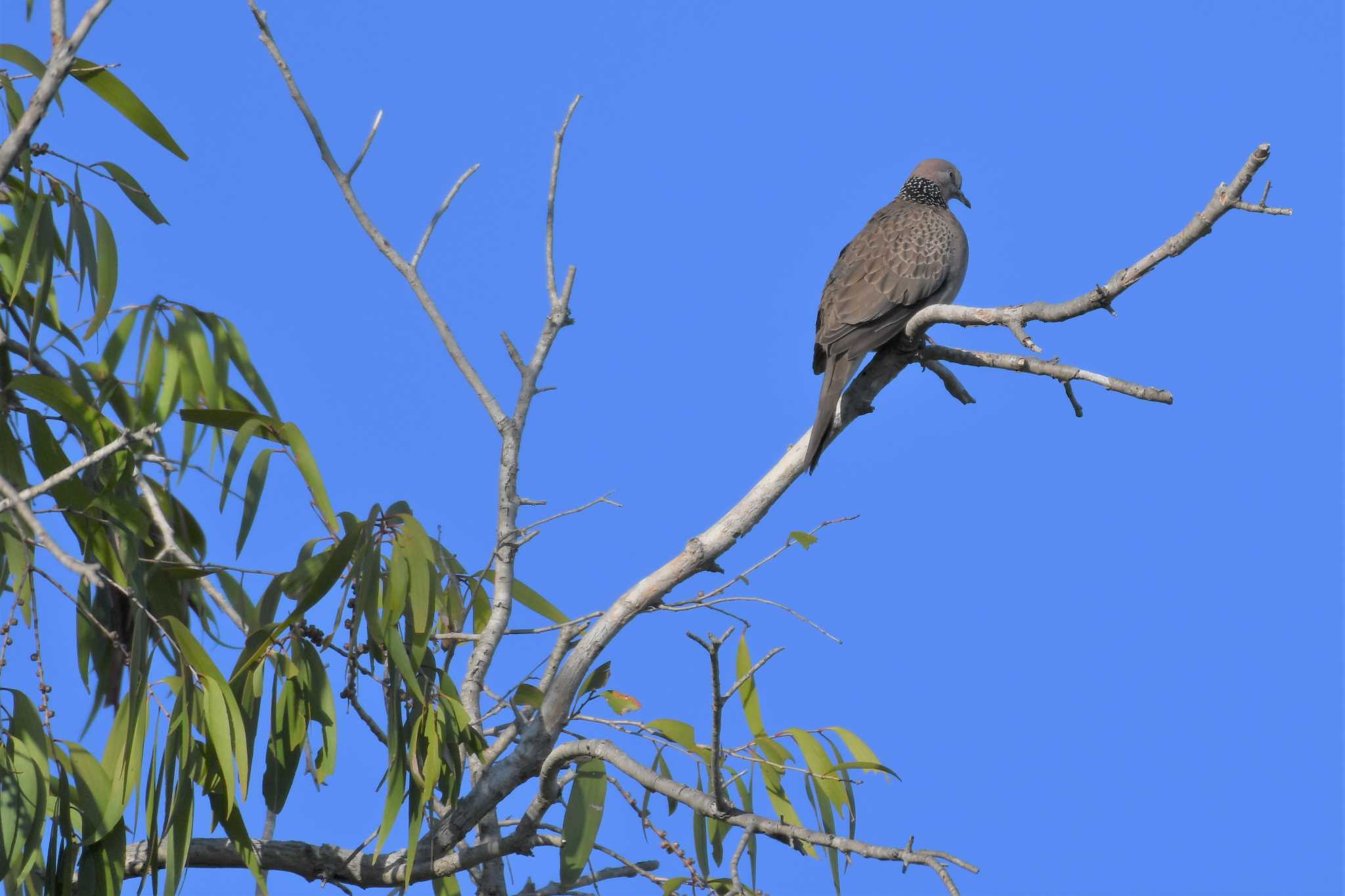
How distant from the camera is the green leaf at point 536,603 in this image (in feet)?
11.4

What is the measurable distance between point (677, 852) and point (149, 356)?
79.4 inches

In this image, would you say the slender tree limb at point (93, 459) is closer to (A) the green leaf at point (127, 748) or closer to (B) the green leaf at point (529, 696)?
(A) the green leaf at point (127, 748)

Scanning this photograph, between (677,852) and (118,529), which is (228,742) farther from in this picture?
(677,852)

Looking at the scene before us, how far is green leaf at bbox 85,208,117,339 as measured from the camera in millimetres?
3422

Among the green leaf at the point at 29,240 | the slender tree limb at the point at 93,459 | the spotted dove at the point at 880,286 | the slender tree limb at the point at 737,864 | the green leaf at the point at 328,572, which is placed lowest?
the slender tree limb at the point at 737,864

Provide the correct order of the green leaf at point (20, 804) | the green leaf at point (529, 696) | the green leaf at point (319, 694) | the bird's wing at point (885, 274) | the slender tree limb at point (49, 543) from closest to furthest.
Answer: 1. the slender tree limb at point (49, 543)
2. the green leaf at point (20, 804)
3. the green leaf at point (319, 694)
4. the green leaf at point (529, 696)
5. the bird's wing at point (885, 274)

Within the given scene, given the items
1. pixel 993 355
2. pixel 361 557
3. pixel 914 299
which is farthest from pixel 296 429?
pixel 914 299

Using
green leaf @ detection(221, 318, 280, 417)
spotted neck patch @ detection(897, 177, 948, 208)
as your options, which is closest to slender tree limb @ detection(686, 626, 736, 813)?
green leaf @ detection(221, 318, 280, 417)

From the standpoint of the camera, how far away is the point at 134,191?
3.36m

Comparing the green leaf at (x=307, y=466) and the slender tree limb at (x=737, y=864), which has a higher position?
the green leaf at (x=307, y=466)

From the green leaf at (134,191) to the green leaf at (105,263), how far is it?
4.6 inches

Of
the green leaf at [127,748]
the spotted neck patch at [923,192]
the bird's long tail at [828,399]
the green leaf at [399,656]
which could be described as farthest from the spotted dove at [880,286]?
the green leaf at [127,748]

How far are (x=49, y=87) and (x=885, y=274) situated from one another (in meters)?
2.82

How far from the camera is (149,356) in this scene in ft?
11.7
